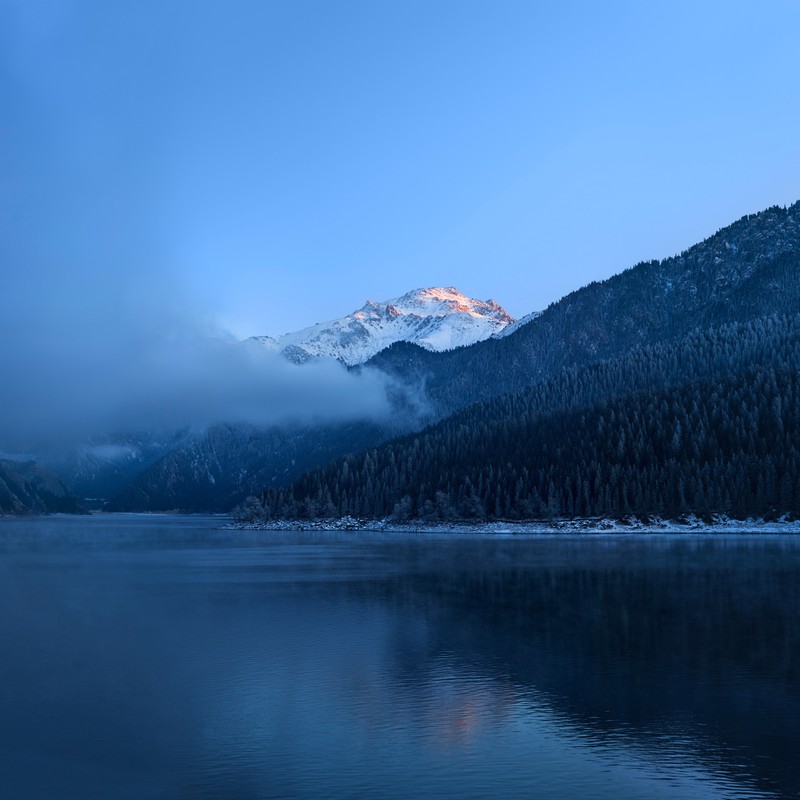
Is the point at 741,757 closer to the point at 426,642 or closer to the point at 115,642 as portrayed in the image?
the point at 426,642

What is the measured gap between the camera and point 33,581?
9594 cm

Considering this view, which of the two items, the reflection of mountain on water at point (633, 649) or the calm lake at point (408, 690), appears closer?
the calm lake at point (408, 690)

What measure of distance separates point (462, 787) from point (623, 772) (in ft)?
17.9

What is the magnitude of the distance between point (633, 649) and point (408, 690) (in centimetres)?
1544

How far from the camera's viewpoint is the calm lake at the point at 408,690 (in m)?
26.4

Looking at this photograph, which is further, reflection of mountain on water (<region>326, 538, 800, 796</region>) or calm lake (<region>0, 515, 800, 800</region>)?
reflection of mountain on water (<region>326, 538, 800, 796</region>)

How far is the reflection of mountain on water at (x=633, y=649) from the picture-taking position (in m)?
31.0

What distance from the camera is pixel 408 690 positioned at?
37.9 meters

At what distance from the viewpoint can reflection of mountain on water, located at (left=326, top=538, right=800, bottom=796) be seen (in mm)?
30984

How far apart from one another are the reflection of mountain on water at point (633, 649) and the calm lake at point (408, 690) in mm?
191

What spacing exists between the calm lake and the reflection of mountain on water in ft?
0.63

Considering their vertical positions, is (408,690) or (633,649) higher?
(633,649)

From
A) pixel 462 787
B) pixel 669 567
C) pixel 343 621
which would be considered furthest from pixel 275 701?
pixel 669 567

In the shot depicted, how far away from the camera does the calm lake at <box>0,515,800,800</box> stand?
26.4 metres
